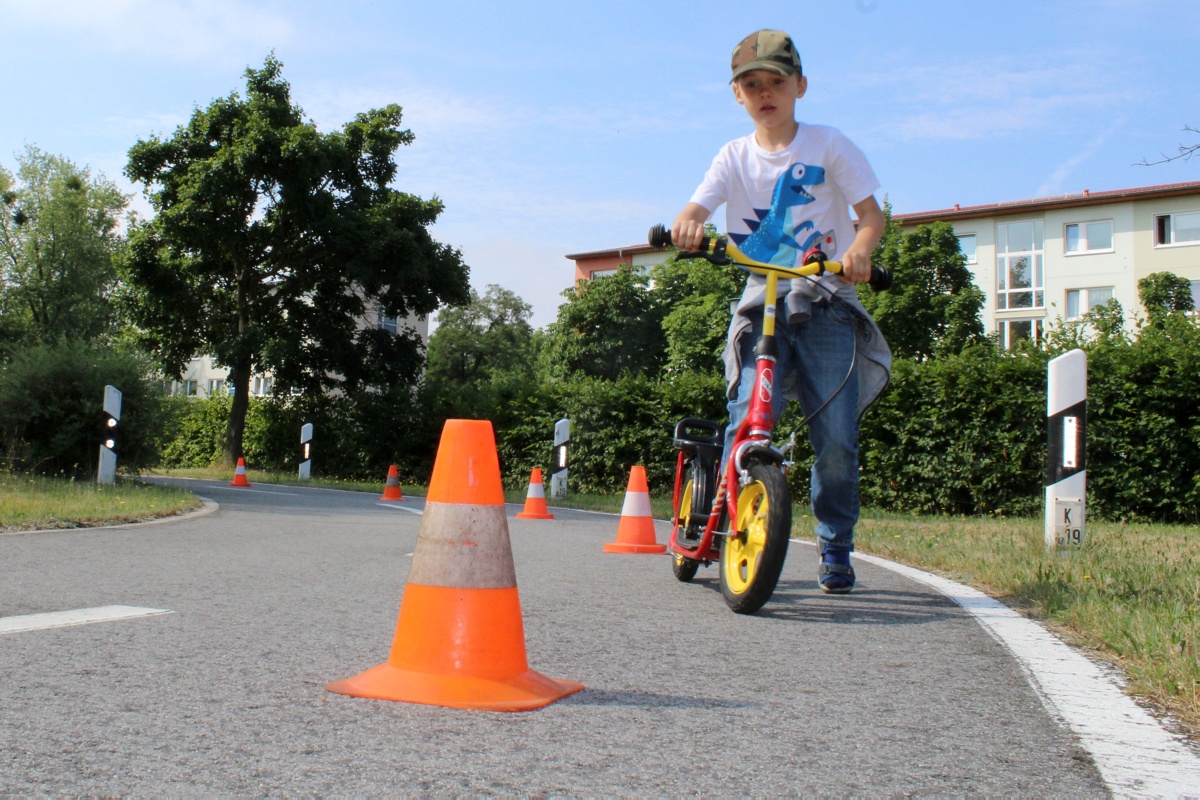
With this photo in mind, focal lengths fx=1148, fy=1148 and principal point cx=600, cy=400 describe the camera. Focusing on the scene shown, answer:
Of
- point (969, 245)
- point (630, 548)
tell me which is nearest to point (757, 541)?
point (630, 548)

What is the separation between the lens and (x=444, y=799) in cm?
200

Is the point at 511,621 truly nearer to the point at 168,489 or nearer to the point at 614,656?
the point at 614,656

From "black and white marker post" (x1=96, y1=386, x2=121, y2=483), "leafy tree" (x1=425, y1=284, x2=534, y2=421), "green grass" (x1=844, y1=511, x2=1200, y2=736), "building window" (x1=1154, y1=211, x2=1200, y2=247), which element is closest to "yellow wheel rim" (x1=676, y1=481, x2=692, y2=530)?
"green grass" (x1=844, y1=511, x2=1200, y2=736)

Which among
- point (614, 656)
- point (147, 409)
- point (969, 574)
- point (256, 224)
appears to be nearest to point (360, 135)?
point (256, 224)

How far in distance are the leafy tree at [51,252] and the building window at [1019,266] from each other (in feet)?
147

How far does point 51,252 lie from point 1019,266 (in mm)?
48340

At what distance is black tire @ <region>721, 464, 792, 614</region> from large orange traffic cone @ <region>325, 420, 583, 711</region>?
132 cm

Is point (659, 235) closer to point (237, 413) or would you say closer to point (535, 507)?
point (535, 507)

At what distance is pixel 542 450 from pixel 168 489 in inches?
406

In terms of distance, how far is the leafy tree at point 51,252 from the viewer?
55812 millimetres

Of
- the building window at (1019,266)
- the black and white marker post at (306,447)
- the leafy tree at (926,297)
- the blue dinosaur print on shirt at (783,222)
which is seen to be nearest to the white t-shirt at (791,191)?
the blue dinosaur print on shirt at (783,222)

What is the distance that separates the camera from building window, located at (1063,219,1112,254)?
5538cm

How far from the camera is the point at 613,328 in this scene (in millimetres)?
54344

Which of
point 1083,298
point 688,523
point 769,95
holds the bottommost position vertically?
point 688,523
